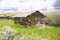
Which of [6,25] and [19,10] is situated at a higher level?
[19,10]

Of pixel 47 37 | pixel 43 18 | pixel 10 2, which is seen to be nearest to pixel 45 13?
→ pixel 43 18

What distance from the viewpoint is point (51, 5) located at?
2318 mm

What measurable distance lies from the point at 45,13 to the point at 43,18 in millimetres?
64

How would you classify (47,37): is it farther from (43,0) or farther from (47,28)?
(43,0)

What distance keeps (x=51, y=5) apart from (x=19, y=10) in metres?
0.37

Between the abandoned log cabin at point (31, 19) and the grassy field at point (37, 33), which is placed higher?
the abandoned log cabin at point (31, 19)

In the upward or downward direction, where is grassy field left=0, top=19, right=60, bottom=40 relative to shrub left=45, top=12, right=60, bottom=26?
downward

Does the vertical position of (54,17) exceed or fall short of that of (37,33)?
it exceeds it

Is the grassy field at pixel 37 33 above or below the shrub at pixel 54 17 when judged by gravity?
below

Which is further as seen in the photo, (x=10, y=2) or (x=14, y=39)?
(x=10, y=2)

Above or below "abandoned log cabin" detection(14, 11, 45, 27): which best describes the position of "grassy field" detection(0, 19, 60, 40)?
below

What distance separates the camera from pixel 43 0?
232 cm

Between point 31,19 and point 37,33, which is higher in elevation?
point 31,19

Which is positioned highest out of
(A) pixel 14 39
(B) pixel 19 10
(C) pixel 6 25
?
(B) pixel 19 10
